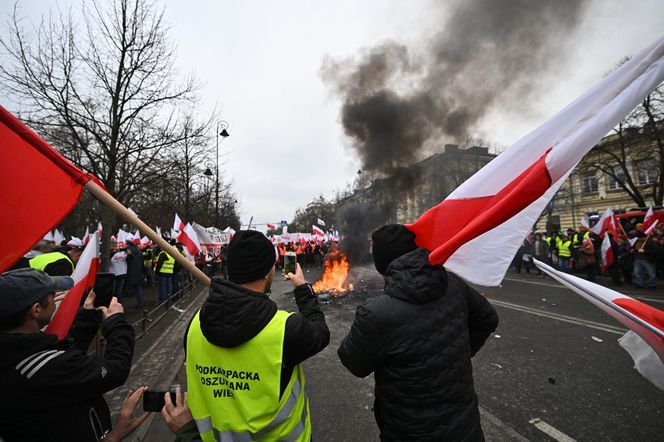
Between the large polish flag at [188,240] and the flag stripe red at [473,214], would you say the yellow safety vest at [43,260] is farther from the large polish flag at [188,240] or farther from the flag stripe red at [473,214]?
the flag stripe red at [473,214]

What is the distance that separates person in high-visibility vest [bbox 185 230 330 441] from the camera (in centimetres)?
148

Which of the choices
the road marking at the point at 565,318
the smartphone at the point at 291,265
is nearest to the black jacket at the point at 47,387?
the smartphone at the point at 291,265

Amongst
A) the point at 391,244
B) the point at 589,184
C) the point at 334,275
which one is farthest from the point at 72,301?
the point at 589,184

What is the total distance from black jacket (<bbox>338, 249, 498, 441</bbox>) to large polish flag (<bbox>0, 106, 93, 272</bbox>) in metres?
1.94

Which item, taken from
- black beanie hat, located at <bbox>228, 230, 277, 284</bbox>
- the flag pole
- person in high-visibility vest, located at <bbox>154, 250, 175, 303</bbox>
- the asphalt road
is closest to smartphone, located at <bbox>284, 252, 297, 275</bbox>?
black beanie hat, located at <bbox>228, 230, 277, 284</bbox>

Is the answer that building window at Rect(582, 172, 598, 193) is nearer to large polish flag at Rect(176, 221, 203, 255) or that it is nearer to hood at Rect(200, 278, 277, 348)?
large polish flag at Rect(176, 221, 203, 255)

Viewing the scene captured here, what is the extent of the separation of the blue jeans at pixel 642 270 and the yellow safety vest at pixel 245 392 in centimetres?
1403

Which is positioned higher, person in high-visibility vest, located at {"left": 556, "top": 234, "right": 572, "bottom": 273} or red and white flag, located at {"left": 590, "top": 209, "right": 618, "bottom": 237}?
red and white flag, located at {"left": 590, "top": 209, "right": 618, "bottom": 237}

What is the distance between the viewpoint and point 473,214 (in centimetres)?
210

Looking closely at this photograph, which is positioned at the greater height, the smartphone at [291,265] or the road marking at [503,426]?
the smartphone at [291,265]

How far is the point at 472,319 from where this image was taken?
86.0 inches

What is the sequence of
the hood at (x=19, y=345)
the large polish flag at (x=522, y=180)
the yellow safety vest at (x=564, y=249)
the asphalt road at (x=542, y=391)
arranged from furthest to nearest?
the yellow safety vest at (x=564, y=249)
the asphalt road at (x=542, y=391)
the large polish flag at (x=522, y=180)
the hood at (x=19, y=345)

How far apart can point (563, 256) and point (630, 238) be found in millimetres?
4019

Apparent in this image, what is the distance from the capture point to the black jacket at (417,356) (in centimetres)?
176
